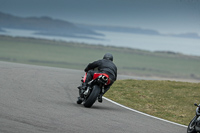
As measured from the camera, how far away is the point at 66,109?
11.8 meters

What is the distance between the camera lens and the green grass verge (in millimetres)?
14788

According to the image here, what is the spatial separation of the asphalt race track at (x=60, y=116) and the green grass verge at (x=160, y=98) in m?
1.37

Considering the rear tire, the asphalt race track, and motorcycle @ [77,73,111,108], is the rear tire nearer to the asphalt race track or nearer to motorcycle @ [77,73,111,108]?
A: motorcycle @ [77,73,111,108]

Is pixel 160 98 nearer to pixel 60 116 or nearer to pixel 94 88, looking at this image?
pixel 94 88

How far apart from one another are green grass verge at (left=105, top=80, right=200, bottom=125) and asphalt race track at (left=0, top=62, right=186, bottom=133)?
4.49 ft

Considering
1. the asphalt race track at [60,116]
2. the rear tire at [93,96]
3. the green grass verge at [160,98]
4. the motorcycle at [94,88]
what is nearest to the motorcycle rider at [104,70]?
the motorcycle at [94,88]

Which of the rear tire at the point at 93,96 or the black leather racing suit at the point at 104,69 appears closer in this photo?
the rear tire at the point at 93,96

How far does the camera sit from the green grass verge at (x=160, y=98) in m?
14.8

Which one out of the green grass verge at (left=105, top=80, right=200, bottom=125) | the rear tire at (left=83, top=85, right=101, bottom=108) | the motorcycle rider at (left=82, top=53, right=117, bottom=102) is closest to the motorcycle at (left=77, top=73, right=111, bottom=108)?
the rear tire at (left=83, top=85, right=101, bottom=108)

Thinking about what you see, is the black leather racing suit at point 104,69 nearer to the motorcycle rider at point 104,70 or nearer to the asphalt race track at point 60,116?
the motorcycle rider at point 104,70

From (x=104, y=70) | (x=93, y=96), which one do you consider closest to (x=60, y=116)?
(x=93, y=96)

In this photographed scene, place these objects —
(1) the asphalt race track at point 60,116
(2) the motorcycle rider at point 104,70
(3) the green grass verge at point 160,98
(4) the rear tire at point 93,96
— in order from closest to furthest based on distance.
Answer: (1) the asphalt race track at point 60,116, (4) the rear tire at point 93,96, (2) the motorcycle rider at point 104,70, (3) the green grass verge at point 160,98

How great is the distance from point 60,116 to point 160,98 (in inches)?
308

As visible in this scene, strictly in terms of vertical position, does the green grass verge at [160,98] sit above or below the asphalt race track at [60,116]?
below
